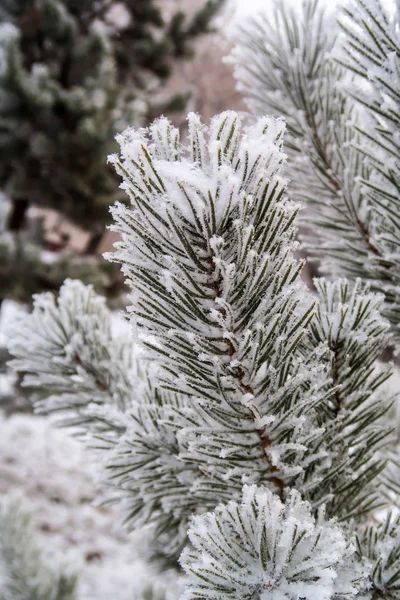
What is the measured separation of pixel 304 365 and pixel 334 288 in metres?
0.13

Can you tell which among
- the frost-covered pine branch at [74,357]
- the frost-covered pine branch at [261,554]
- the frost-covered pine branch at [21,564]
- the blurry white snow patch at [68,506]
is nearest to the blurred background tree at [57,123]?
the blurry white snow patch at [68,506]

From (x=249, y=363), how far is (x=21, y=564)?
113 cm

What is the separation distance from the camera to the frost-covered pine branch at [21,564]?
1222 mm

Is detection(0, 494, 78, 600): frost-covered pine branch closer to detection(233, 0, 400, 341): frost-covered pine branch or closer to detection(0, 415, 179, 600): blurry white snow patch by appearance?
detection(233, 0, 400, 341): frost-covered pine branch

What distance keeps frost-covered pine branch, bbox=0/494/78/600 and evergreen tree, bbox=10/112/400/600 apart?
851 millimetres

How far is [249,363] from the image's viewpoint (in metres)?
0.43

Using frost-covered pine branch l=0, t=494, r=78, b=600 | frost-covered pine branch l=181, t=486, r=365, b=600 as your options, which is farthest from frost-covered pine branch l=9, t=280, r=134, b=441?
frost-covered pine branch l=0, t=494, r=78, b=600

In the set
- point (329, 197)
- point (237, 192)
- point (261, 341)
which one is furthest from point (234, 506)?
point (329, 197)

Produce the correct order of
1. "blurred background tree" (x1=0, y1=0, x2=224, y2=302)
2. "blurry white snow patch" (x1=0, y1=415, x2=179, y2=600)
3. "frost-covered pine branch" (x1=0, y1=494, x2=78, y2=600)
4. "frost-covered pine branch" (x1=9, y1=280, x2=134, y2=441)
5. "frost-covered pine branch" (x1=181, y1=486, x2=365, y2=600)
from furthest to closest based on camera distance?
1. "blurry white snow patch" (x1=0, y1=415, x2=179, y2=600)
2. "blurred background tree" (x1=0, y1=0, x2=224, y2=302)
3. "frost-covered pine branch" (x1=0, y1=494, x2=78, y2=600)
4. "frost-covered pine branch" (x1=9, y1=280, x2=134, y2=441)
5. "frost-covered pine branch" (x1=181, y1=486, x2=365, y2=600)

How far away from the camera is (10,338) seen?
2.36 ft

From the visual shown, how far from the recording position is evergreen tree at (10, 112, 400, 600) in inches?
14.9

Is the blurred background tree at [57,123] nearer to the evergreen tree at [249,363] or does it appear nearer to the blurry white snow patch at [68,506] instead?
the blurry white snow patch at [68,506]

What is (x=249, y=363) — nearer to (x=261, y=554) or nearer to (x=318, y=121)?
(x=261, y=554)

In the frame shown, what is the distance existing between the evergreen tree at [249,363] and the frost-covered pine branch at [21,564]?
851 mm
